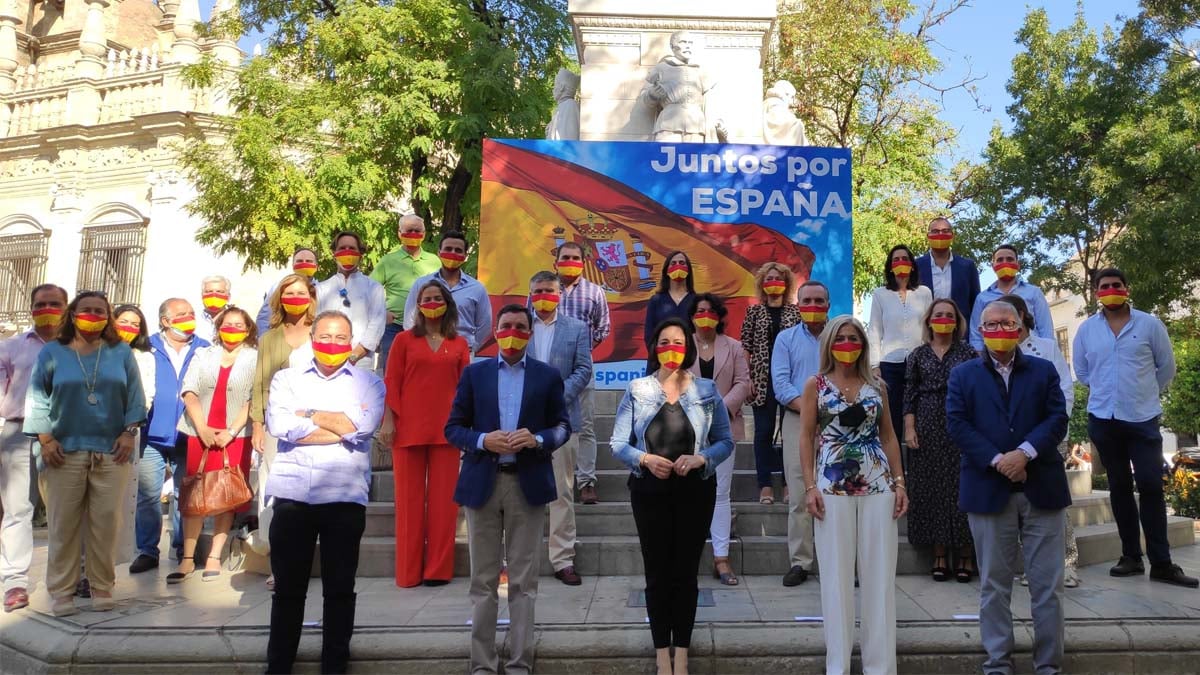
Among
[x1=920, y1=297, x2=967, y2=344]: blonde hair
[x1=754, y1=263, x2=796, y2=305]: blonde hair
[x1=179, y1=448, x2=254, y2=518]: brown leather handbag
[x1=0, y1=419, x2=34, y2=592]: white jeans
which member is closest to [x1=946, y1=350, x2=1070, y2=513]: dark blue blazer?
[x1=920, y1=297, x2=967, y2=344]: blonde hair

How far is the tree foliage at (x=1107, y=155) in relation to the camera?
653 inches

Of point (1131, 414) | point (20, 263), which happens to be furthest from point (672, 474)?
point (20, 263)

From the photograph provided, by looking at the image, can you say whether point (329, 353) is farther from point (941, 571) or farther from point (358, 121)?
point (358, 121)

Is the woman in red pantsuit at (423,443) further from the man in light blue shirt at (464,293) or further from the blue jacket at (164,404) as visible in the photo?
the blue jacket at (164,404)

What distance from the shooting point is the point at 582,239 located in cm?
1021

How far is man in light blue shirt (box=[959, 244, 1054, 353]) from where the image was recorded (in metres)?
6.44

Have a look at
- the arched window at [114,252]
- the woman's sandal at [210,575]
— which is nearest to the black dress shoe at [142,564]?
the woman's sandal at [210,575]

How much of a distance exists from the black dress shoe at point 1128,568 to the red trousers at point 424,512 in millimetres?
4636

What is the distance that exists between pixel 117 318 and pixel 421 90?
429 inches

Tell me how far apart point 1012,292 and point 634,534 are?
3276 mm

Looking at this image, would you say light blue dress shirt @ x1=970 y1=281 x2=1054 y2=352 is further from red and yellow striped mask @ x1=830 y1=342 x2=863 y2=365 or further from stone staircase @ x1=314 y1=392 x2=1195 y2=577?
red and yellow striped mask @ x1=830 y1=342 x2=863 y2=365

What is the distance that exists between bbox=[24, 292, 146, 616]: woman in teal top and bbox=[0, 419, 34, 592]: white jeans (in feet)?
1.22

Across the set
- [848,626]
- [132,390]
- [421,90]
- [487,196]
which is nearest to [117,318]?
[132,390]

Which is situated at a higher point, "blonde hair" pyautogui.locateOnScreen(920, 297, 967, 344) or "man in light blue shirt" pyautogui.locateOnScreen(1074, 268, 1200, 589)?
"blonde hair" pyautogui.locateOnScreen(920, 297, 967, 344)
